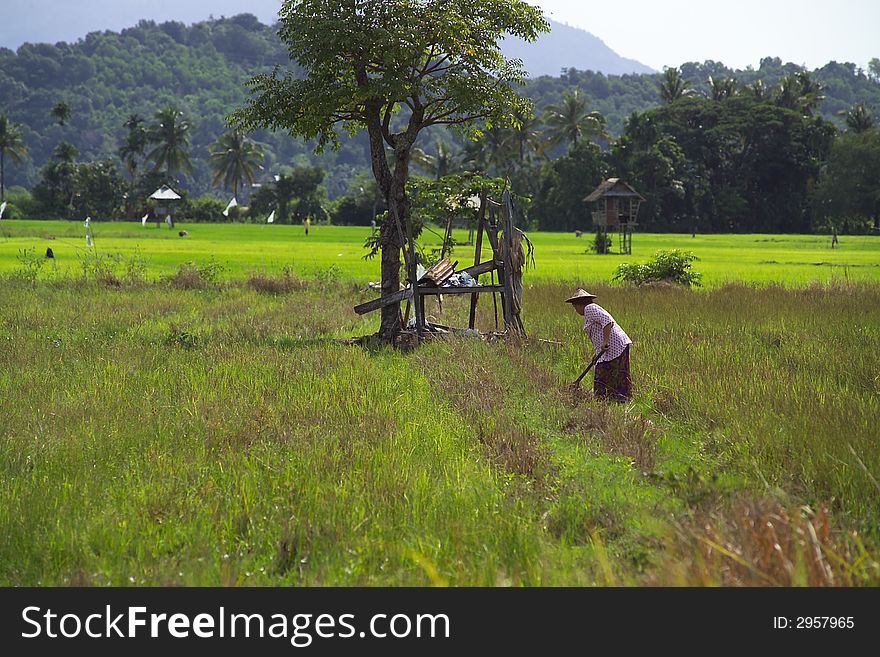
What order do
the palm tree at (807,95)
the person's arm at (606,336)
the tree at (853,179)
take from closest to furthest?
the person's arm at (606,336) → the tree at (853,179) → the palm tree at (807,95)

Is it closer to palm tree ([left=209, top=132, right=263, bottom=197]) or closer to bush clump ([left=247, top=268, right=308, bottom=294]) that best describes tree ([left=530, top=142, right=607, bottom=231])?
palm tree ([left=209, top=132, right=263, bottom=197])

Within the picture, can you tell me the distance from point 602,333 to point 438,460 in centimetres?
339

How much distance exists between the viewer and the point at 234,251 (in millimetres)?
40906

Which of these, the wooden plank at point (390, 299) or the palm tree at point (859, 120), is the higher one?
the palm tree at point (859, 120)

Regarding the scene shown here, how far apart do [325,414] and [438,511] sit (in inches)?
113

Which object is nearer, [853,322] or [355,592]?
[355,592]

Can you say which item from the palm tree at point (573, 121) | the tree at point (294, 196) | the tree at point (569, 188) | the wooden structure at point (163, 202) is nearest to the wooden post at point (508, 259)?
the tree at point (569, 188)

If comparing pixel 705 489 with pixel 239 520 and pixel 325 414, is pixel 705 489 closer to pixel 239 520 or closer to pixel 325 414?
pixel 239 520

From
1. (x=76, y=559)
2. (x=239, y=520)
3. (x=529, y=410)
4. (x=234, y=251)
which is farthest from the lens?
(x=234, y=251)

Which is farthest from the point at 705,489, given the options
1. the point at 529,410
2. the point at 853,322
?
the point at 853,322

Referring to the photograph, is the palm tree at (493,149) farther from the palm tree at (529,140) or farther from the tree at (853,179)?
the tree at (853,179)

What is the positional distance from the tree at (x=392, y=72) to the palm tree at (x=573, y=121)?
225 ft

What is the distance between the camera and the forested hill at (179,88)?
130m

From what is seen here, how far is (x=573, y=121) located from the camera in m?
84.4
